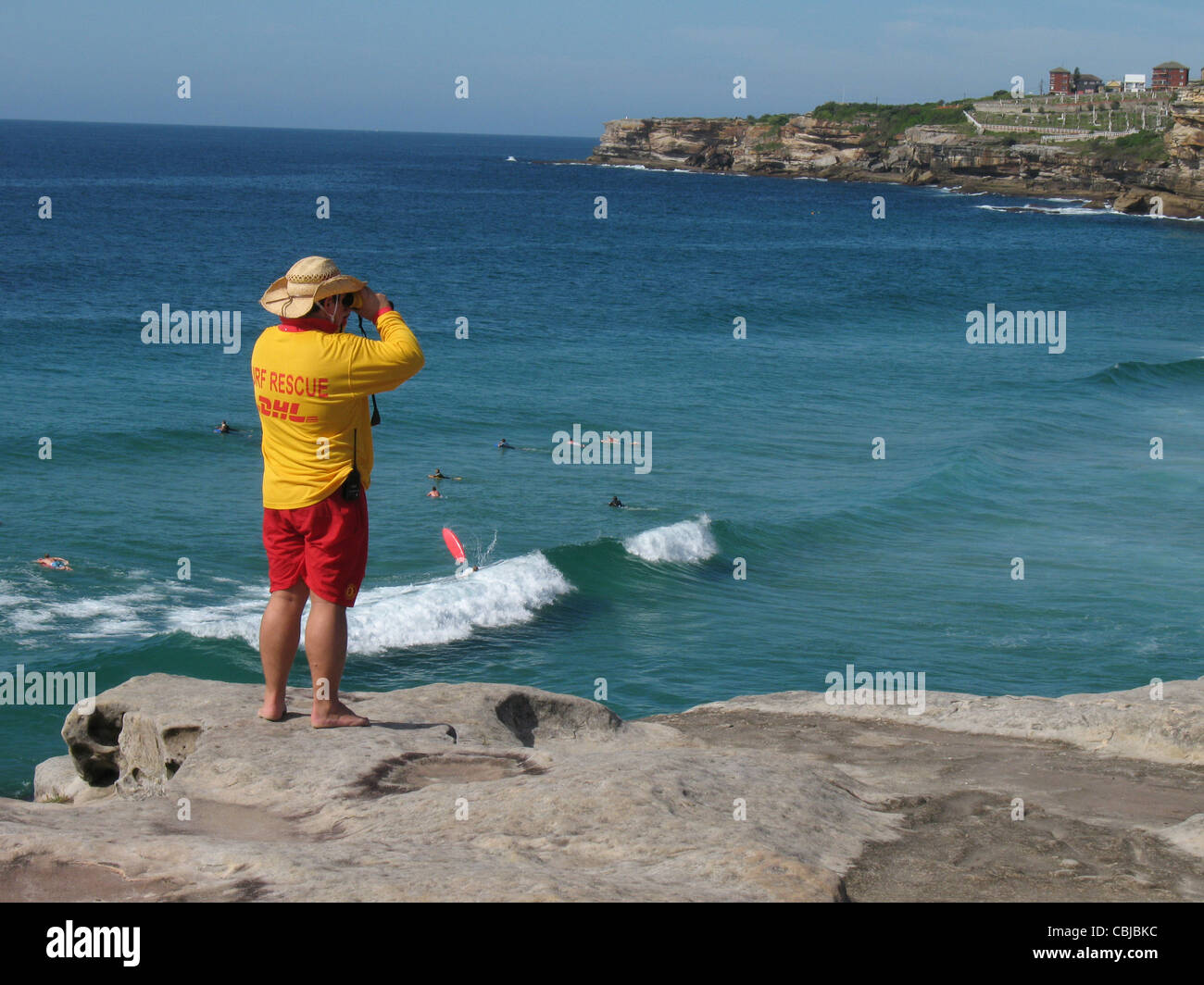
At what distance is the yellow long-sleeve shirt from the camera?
5.72 m

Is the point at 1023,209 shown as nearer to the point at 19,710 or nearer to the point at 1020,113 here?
the point at 1020,113

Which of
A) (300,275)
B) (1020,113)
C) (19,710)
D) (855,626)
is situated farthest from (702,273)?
(1020,113)

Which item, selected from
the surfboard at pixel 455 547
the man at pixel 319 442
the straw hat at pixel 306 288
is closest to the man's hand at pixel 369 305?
the man at pixel 319 442

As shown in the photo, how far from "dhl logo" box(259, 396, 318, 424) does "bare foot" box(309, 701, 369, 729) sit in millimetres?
1447

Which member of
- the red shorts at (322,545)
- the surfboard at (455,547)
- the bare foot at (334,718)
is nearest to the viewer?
the red shorts at (322,545)

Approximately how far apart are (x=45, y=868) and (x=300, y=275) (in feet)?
9.18

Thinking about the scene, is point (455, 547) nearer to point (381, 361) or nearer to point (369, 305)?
point (369, 305)

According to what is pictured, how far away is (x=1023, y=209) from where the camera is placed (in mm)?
102375

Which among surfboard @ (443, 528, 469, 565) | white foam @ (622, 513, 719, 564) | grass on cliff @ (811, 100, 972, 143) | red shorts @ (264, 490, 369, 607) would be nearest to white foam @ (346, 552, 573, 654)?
surfboard @ (443, 528, 469, 565)

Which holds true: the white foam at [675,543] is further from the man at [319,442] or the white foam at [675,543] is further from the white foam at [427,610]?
the man at [319,442]

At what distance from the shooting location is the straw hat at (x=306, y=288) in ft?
18.9

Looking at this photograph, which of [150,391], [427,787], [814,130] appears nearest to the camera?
[427,787]

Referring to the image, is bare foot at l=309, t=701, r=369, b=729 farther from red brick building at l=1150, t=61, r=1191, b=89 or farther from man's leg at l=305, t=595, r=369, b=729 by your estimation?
red brick building at l=1150, t=61, r=1191, b=89

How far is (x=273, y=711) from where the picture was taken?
6328mm
